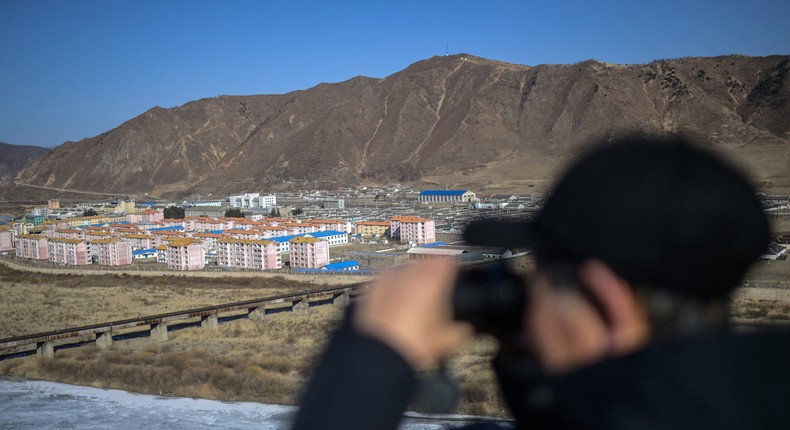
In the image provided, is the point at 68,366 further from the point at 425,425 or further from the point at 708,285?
the point at 708,285

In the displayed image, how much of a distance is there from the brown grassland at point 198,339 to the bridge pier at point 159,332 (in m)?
0.14

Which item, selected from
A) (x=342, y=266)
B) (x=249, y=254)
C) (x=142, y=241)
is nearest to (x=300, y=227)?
(x=249, y=254)

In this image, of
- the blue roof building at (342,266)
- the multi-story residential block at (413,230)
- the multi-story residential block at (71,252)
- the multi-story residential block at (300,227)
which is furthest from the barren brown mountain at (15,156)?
the blue roof building at (342,266)

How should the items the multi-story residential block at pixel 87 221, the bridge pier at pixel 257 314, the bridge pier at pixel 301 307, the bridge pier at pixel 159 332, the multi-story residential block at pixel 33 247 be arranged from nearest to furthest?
the bridge pier at pixel 159 332 → the bridge pier at pixel 257 314 → the bridge pier at pixel 301 307 → the multi-story residential block at pixel 33 247 → the multi-story residential block at pixel 87 221

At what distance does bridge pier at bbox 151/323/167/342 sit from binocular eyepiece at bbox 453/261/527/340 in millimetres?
9040

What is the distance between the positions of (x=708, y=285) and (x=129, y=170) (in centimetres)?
7362

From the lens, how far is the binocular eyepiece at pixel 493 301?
1.07 ft

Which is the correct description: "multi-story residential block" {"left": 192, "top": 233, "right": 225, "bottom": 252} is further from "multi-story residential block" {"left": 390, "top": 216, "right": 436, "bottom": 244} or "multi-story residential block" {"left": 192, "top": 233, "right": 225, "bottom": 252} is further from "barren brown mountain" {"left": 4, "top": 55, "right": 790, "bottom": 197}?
"barren brown mountain" {"left": 4, "top": 55, "right": 790, "bottom": 197}

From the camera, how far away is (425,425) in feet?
2.96

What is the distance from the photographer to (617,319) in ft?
0.95

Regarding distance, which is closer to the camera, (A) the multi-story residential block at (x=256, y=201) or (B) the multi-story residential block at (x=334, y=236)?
(B) the multi-story residential block at (x=334, y=236)

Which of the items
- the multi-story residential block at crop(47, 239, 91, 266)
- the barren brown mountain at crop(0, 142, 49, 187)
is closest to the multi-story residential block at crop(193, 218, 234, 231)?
the multi-story residential block at crop(47, 239, 91, 266)

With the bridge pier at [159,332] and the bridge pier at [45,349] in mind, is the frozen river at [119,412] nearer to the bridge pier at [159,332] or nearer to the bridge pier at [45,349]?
the bridge pier at [45,349]

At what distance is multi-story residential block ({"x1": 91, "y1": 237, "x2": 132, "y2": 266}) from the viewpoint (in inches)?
851
